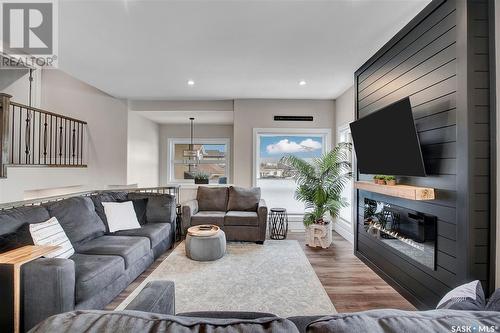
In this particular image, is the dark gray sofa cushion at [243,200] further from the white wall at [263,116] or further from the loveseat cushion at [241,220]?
the white wall at [263,116]

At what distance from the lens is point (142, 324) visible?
0.60 meters

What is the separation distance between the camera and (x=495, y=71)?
184cm

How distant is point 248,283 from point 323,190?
7.07 feet

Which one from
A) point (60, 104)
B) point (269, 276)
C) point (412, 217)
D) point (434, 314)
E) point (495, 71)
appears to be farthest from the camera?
point (60, 104)

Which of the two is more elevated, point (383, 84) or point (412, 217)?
point (383, 84)

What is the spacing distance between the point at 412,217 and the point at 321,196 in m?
1.81

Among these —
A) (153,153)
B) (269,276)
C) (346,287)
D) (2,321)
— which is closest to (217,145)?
(153,153)

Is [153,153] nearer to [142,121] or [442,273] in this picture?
[142,121]

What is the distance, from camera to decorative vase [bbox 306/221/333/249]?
4.16 metres

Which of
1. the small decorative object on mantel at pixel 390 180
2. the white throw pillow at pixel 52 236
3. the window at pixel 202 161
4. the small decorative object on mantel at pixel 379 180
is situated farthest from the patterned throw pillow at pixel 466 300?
the window at pixel 202 161

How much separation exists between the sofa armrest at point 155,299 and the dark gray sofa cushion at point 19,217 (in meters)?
1.75

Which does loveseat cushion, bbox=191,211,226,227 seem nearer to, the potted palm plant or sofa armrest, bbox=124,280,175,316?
the potted palm plant

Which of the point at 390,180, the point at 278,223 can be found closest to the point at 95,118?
the point at 278,223

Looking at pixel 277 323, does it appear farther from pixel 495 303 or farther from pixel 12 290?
pixel 12 290
